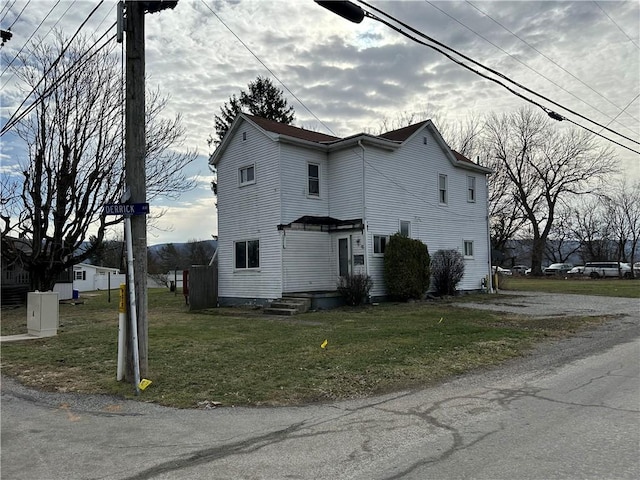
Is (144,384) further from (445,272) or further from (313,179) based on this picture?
(445,272)

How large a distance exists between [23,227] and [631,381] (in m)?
23.8

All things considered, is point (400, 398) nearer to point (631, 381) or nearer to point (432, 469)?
point (432, 469)

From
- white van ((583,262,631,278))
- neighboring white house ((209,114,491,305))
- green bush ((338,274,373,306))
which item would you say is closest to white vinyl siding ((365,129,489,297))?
neighboring white house ((209,114,491,305))

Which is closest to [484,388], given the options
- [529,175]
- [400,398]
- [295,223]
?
[400,398]

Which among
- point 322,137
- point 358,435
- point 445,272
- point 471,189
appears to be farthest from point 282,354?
point 471,189

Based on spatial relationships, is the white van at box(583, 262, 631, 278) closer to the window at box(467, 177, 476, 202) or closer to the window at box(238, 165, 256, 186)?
the window at box(467, 177, 476, 202)

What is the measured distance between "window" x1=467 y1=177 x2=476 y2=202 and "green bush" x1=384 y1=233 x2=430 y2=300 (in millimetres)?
6622

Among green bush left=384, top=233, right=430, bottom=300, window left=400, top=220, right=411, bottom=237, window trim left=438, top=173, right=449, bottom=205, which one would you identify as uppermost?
window trim left=438, top=173, right=449, bottom=205

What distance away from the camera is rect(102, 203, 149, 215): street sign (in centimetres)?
706

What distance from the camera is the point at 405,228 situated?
824 inches

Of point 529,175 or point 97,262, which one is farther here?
point 97,262

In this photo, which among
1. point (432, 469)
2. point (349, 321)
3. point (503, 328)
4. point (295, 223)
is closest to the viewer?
point (432, 469)

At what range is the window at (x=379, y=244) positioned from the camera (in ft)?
64.0

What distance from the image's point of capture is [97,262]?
72.3m
